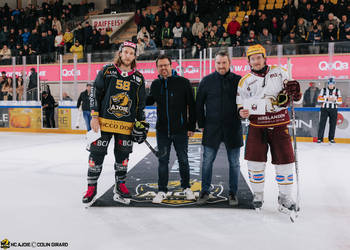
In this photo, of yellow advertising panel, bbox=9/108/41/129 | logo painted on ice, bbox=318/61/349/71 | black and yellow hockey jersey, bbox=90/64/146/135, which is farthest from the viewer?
yellow advertising panel, bbox=9/108/41/129

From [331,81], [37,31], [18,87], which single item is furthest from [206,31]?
[37,31]

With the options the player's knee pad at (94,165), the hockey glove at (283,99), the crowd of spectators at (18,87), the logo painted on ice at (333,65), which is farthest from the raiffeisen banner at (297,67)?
the player's knee pad at (94,165)

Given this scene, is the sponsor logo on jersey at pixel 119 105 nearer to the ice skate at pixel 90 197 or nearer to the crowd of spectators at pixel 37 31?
the ice skate at pixel 90 197

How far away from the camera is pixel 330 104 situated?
7664 millimetres

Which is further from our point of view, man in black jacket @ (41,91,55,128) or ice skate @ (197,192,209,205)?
man in black jacket @ (41,91,55,128)

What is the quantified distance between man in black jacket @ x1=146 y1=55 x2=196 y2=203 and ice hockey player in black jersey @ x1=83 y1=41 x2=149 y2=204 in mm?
207

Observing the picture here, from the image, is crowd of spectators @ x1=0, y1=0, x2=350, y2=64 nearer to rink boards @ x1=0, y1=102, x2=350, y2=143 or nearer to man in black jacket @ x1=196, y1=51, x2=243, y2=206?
rink boards @ x1=0, y1=102, x2=350, y2=143

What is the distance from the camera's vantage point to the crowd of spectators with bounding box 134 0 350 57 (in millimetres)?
9812

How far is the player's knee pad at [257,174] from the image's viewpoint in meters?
3.01

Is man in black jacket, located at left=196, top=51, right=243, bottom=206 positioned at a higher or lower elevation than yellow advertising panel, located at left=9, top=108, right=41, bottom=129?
higher

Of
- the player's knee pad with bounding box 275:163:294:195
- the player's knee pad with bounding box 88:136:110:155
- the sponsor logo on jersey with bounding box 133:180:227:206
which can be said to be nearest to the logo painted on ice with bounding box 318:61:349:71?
the sponsor logo on jersey with bounding box 133:180:227:206

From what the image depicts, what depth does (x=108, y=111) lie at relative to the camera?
10.1 feet

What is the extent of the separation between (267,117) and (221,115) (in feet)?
1.47

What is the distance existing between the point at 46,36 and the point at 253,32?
8.67 metres
